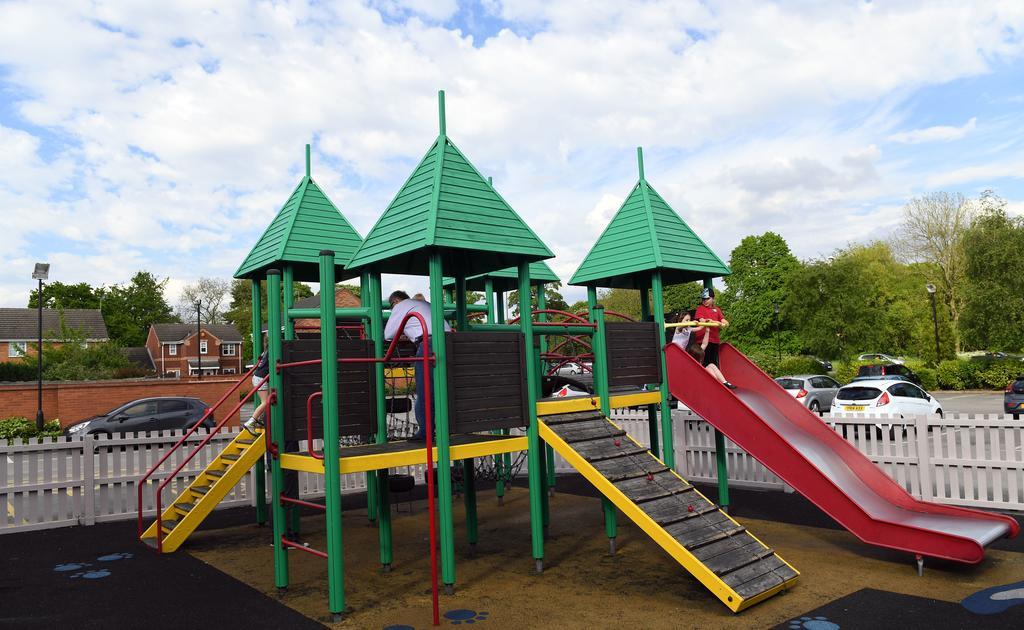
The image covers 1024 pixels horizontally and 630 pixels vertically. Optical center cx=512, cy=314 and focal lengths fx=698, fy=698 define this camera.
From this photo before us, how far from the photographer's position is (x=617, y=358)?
29.3 ft

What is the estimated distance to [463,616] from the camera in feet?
19.5

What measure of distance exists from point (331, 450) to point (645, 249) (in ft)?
18.9

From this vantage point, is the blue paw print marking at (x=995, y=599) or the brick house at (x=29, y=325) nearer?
the blue paw print marking at (x=995, y=599)

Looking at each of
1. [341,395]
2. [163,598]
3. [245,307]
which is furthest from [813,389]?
[245,307]

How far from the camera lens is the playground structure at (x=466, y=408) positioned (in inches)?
247

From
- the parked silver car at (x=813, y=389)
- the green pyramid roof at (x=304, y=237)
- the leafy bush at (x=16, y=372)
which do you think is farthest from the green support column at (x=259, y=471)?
the leafy bush at (x=16, y=372)

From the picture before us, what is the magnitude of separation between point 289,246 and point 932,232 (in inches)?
2023

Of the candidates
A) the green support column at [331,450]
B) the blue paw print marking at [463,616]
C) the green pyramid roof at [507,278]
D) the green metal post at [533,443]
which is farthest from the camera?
the green pyramid roof at [507,278]

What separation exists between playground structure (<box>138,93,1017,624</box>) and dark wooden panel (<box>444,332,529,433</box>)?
0.6 inches

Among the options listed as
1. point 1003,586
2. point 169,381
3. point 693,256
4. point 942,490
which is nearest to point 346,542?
point 693,256

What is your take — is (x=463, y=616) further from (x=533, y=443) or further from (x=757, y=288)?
(x=757, y=288)

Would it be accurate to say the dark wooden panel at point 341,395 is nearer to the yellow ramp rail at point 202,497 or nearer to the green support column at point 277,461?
the green support column at point 277,461

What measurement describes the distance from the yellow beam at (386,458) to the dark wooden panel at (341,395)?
32 centimetres

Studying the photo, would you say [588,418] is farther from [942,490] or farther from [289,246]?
[942,490]
